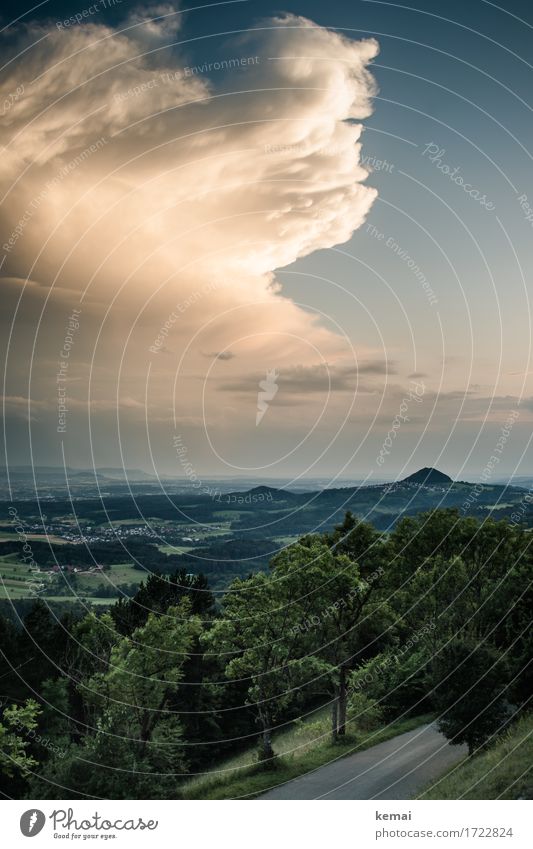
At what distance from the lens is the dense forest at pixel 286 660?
898 inches

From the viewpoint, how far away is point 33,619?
152 ft

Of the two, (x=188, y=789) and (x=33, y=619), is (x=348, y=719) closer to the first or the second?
(x=188, y=789)

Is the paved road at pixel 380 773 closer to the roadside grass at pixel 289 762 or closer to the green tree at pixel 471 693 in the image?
the roadside grass at pixel 289 762

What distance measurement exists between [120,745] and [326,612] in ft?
46.0

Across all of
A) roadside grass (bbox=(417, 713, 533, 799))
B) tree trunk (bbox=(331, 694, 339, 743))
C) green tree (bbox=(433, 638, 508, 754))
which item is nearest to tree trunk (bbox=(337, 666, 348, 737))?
tree trunk (bbox=(331, 694, 339, 743))

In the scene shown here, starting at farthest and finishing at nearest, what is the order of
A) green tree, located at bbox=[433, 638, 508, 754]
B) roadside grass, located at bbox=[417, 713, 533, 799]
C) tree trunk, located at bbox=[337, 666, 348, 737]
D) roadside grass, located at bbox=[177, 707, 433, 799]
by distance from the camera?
tree trunk, located at bbox=[337, 666, 348, 737] < roadside grass, located at bbox=[177, 707, 433, 799] < green tree, located at bbox=[433, 638, 508, 754] < roadside grass, located at bbox=[417, 713, 533, 799]

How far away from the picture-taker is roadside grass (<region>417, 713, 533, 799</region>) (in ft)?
54.6

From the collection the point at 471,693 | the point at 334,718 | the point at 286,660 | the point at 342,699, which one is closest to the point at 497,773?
the point at 471,693

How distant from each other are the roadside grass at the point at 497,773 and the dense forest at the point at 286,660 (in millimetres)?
1150

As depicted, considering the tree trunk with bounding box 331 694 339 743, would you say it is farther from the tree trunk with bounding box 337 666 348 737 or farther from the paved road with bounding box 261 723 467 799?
the paved road with bounding box 261 723 467 799

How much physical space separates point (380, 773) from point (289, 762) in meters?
5.96

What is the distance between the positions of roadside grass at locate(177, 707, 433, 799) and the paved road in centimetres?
82

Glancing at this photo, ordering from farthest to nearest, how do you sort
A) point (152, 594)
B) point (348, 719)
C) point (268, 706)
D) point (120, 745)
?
point (152, 594) < point (348, 719) < point (268, 706) < point (120, 745)
